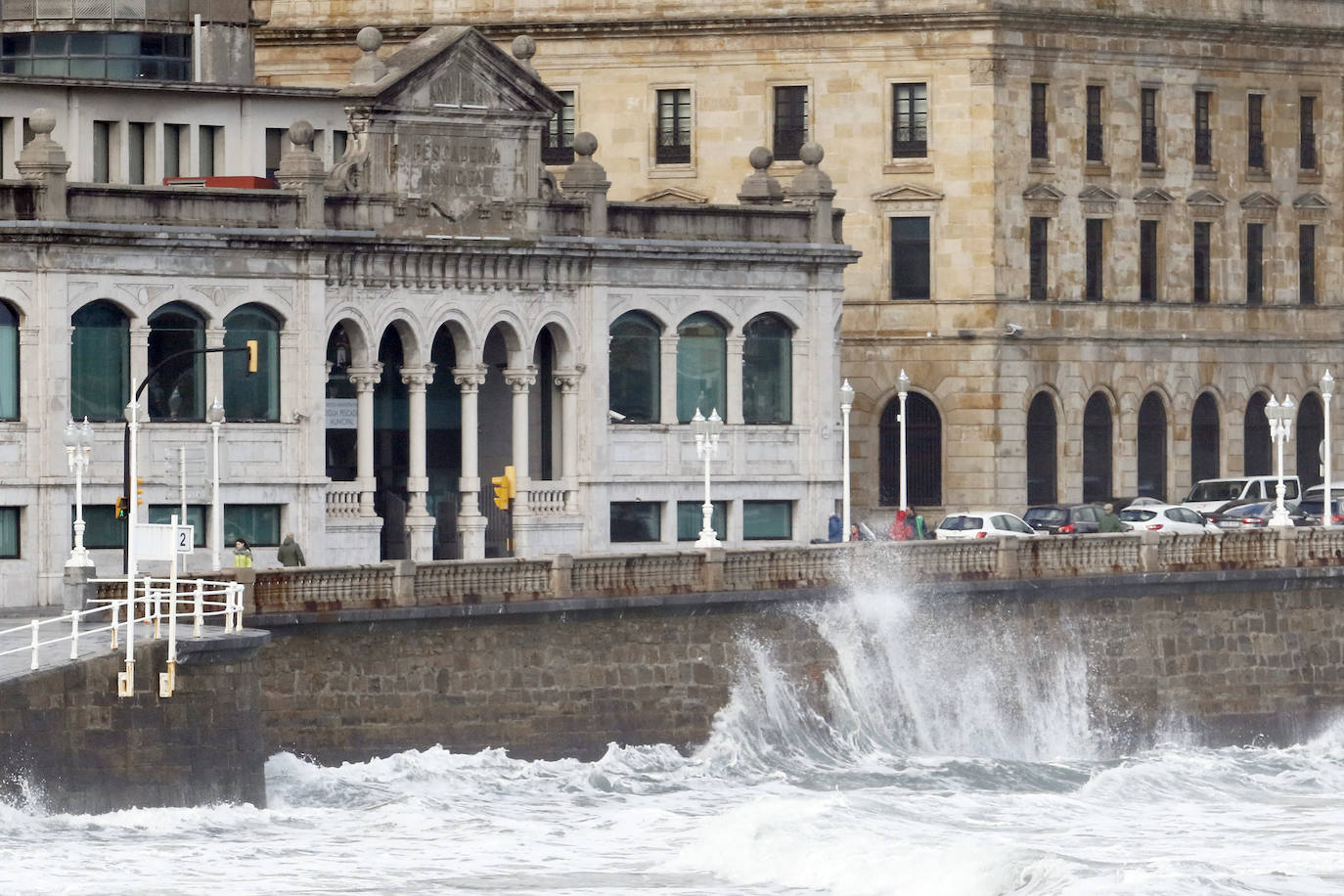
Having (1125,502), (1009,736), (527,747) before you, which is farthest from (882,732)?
(1125,502)

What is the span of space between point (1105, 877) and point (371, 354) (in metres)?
23.7

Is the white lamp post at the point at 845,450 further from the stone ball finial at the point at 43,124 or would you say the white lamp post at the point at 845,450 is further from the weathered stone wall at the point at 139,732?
the weathered stone wall at the point at 139,732

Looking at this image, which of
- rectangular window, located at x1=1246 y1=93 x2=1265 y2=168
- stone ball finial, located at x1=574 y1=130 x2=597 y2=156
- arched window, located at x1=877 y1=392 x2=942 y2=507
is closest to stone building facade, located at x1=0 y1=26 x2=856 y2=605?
stone ball finial, located at x1=574 y1=130 x2=597 y2=156

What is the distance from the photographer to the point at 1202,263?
111312 mm

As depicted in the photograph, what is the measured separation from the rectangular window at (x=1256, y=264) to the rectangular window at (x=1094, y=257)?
18.7 feet

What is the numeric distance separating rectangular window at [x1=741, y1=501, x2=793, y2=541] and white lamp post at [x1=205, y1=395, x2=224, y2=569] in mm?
12568

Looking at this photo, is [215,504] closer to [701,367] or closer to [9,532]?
[9,532]

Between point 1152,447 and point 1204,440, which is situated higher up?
point 1204,440

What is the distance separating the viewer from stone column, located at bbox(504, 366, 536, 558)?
85375mm

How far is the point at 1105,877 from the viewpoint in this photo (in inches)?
2566

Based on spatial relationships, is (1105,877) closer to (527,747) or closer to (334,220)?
(527,747)

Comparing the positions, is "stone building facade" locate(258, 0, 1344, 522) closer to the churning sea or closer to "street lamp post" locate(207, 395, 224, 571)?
the churning sea

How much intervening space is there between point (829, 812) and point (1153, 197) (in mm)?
40885

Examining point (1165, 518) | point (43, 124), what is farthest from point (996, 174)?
point (43, 124)
